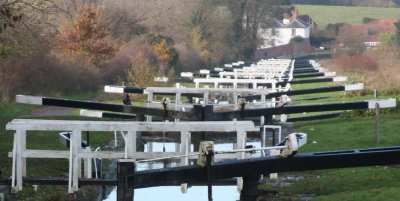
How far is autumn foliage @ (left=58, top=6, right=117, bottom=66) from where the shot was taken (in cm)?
4122

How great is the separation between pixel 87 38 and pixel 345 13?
96569mm

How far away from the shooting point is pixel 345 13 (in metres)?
134

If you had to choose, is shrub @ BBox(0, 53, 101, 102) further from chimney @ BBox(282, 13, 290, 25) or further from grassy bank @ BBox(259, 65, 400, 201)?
chimney @ BBox(282, 13, 290, 25)

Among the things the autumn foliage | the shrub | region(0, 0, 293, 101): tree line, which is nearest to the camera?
region(0, 0, 293, 101): tree line

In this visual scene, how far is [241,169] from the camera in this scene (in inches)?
311

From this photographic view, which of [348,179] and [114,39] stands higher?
[114,39]

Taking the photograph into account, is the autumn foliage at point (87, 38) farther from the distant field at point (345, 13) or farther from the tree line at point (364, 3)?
the tree line at point (364, 3)

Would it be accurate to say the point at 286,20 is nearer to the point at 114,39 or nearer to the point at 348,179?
the point at 114,39

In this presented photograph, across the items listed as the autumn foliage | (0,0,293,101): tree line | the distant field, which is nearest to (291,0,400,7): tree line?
the distant field

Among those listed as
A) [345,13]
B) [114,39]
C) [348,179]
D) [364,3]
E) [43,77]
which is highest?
[364,3]

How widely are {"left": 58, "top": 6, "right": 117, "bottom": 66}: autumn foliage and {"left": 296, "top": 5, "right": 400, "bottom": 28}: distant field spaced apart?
A: 3440 inches

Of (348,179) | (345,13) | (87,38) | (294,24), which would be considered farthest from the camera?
(345,13)

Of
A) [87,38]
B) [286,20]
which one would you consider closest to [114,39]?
[87,38]

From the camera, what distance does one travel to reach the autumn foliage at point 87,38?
41.2 m
